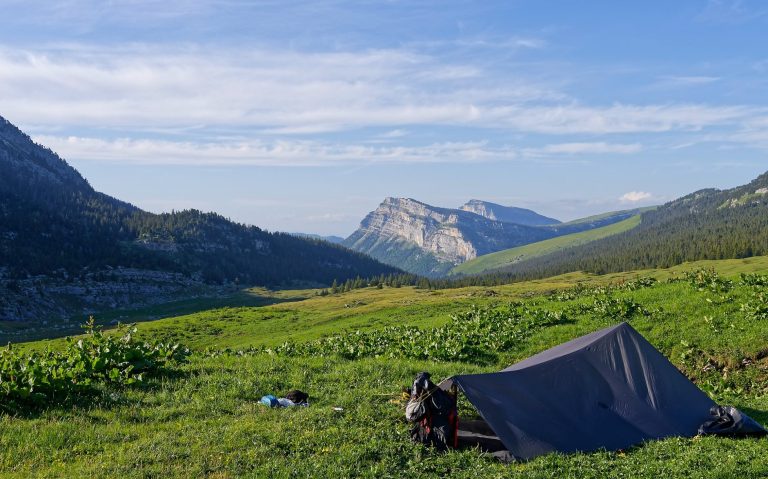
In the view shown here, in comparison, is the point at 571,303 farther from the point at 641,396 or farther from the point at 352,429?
the point at 352,429

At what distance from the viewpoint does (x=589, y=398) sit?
1648cm

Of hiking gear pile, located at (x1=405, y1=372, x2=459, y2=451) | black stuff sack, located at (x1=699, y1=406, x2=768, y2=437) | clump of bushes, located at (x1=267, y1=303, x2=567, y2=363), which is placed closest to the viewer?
hiking gear pile, located at (x1=405, y1=372, x2=459, y2=451)

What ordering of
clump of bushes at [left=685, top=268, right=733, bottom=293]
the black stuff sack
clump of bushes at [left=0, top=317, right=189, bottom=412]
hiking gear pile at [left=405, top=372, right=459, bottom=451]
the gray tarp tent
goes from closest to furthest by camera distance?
hiking gear pile at [left=405, top=372, right=459, bottom=451], the gray tarp tent, the black stuff sack, clump of bushes at [left=0, top=317, right=189, bottom=412], clump of bushes at [left=685, top=268, right=733, bottom=293]

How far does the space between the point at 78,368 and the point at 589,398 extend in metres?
16.4

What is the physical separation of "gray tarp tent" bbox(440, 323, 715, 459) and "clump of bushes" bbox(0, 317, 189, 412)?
11.4 m

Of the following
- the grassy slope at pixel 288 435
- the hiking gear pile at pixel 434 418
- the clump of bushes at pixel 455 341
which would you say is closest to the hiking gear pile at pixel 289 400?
the grassy slope at pixel 288 435

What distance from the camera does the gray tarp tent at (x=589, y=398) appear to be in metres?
14.9

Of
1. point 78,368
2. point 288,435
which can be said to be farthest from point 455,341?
point 78,368

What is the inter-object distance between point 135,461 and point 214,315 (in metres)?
86.5

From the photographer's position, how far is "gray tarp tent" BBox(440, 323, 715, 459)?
14867 mm

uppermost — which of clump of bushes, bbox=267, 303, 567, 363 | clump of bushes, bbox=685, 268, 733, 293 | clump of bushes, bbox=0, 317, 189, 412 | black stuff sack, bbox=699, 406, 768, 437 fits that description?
clump of bushes, bbox=685, 268, 733, 293

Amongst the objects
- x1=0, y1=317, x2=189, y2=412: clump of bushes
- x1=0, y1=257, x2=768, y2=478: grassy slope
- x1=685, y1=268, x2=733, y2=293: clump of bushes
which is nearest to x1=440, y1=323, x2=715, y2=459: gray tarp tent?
x1=0, y1=257, x2=768, y2=478: grassy slope

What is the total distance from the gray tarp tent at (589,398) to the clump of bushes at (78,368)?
11.4 metres

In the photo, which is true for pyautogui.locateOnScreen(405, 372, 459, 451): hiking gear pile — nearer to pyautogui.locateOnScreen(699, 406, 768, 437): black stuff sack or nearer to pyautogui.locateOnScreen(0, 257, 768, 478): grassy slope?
pyautogui.locateOnScreen(0, 257, 768, 478): grassy slope
